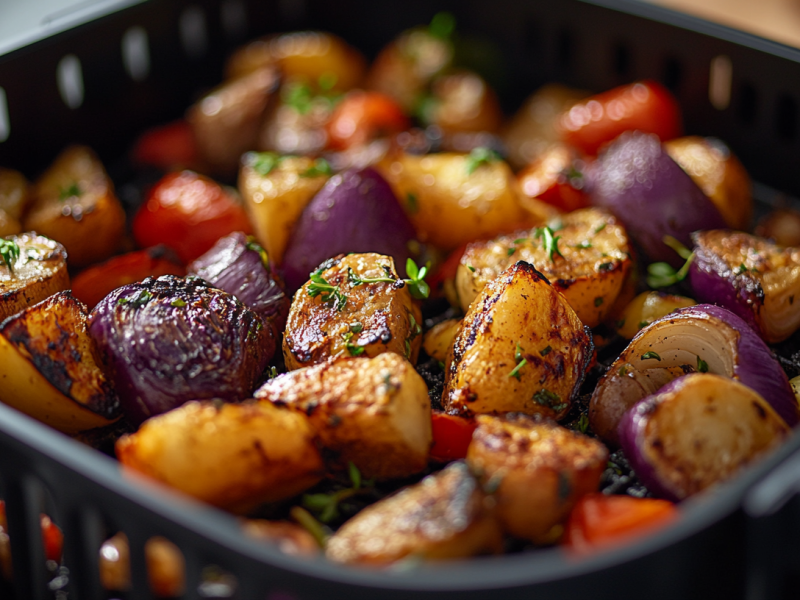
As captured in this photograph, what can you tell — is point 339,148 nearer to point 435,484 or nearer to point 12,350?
point 12,350

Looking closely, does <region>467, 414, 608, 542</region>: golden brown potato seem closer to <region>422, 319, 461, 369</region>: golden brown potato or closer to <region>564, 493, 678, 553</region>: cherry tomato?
<region>564, 493, 678, 553</region>: cherry tomato

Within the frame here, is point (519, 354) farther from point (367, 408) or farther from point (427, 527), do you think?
point (427, 527)

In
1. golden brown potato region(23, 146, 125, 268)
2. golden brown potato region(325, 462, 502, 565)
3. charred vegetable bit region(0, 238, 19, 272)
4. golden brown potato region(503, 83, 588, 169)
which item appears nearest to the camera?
golden brown potato region(325, 462, 502, 565)

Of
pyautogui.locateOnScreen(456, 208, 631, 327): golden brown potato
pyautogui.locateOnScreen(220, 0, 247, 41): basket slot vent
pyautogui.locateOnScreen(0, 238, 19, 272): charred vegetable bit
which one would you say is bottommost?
pyautogui.locateOnScreen(456, 208, 631, 327): golden brown potato

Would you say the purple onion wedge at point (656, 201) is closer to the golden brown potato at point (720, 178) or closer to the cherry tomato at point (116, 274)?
the golden brown potato at point (720, 178)

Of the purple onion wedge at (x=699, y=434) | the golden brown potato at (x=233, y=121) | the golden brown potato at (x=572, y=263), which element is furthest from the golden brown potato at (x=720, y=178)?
the golden brown potato at (x=233, y=121)

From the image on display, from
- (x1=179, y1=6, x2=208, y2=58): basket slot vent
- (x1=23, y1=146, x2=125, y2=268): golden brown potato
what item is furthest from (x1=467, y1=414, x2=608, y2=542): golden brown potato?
(x1=179, y1=6, x2=208, y2=58): basket slot vent

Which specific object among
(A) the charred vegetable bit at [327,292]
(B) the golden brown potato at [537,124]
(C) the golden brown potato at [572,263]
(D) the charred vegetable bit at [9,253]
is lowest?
(B) the golden brown potato at [537,124]
